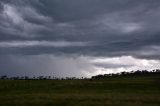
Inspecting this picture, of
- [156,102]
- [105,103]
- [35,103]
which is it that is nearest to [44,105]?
[35,103]

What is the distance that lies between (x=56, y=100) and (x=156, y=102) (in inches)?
540

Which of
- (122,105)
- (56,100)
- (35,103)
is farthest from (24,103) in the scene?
(122,105)

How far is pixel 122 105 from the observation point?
139 feet

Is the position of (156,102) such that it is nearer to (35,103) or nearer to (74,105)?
(74,105)

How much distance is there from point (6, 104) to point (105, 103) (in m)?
13.2

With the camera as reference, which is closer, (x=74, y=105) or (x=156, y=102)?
(x=74, y=105)

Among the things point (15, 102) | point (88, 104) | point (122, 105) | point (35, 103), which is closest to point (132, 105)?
point (122, 105)

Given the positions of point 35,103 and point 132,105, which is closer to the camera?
point 132,105

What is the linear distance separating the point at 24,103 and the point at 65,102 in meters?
5.52

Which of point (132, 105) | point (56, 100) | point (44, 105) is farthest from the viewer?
point (56, 100)

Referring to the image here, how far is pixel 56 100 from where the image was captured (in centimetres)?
4784

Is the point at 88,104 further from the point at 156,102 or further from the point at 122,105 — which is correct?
the point at 156,102

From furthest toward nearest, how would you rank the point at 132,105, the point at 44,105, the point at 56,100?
the point at 56,100
the point at 44,105
the point at 132,105

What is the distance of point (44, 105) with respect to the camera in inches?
1762
